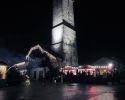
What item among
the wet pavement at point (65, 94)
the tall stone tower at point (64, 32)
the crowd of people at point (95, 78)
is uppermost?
the tall stone tower at point (64, 32)

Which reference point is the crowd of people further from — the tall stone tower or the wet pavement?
the tall stone tower

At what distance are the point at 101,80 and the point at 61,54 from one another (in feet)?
78.0

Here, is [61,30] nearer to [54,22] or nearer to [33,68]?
[54,22]

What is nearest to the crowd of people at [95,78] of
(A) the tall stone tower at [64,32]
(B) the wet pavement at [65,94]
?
(B) the wet pavement at [65,94]

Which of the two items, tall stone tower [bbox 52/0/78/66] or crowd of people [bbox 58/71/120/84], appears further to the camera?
tall stone tower [bbox 52/0/78/66]

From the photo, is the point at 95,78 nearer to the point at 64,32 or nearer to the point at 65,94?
the point at 65,94

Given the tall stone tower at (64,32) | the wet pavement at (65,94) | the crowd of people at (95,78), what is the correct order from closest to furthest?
the wet pavement at (65,94) → the crowd of people at (95,78) → the tall stone tower at (64,32)

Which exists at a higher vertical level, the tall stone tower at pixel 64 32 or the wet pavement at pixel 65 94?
the tall stone tower at pixel 64 32

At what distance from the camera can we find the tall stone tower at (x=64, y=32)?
6034 centimetres

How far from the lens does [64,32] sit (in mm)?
60625

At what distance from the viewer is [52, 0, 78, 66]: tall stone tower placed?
6034cm

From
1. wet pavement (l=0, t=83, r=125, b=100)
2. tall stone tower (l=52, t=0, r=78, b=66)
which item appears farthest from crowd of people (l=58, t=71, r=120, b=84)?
tall stone tower (l=52, t=0, r=78, b=66)

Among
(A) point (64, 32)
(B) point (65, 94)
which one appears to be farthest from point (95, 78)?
(A) point (64, 32)

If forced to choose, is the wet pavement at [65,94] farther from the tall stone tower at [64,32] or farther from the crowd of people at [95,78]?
the tall stone tower at [64,32]
